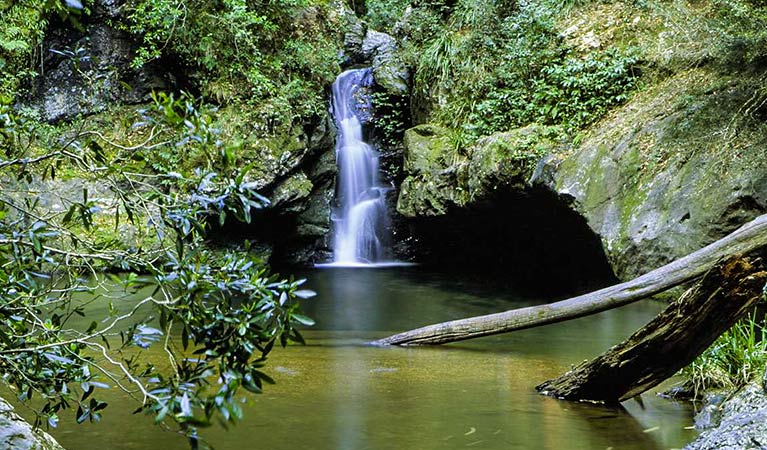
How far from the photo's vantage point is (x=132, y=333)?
2.60 m

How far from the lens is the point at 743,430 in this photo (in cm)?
342

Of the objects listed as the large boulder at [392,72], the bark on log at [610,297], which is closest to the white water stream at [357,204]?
the large boulder at [392,72]

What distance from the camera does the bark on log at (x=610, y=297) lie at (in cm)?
526

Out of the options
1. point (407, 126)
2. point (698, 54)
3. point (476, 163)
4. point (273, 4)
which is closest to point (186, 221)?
point (698, 54)

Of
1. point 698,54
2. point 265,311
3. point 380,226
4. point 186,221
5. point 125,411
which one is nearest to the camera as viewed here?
point 265,311

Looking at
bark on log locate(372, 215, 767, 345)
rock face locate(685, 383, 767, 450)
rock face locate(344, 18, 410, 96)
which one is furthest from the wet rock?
rock face locate(685, 383, 767, 450)

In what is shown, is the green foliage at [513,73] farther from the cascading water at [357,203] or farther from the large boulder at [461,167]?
the cascading water at [357,203]

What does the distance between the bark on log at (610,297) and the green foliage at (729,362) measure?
0.56 meters

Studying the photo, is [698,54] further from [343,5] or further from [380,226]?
[343,5]

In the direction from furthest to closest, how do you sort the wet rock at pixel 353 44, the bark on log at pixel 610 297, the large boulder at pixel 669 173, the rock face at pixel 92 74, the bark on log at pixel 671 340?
1. the wet rock at pixel 353 44
2. the rock face at pixel 92 74
3. the large boulder at pixel 669 173
4. the bark on log at pixel 610 297
5. the bark on log at pixel 671 340

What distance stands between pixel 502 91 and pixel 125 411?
7.89 metres

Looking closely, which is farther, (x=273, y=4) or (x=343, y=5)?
(x=343, y=5)

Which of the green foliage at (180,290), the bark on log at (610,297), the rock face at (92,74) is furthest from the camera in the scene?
the rock face at (92,74)

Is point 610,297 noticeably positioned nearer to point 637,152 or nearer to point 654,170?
point 654,170
